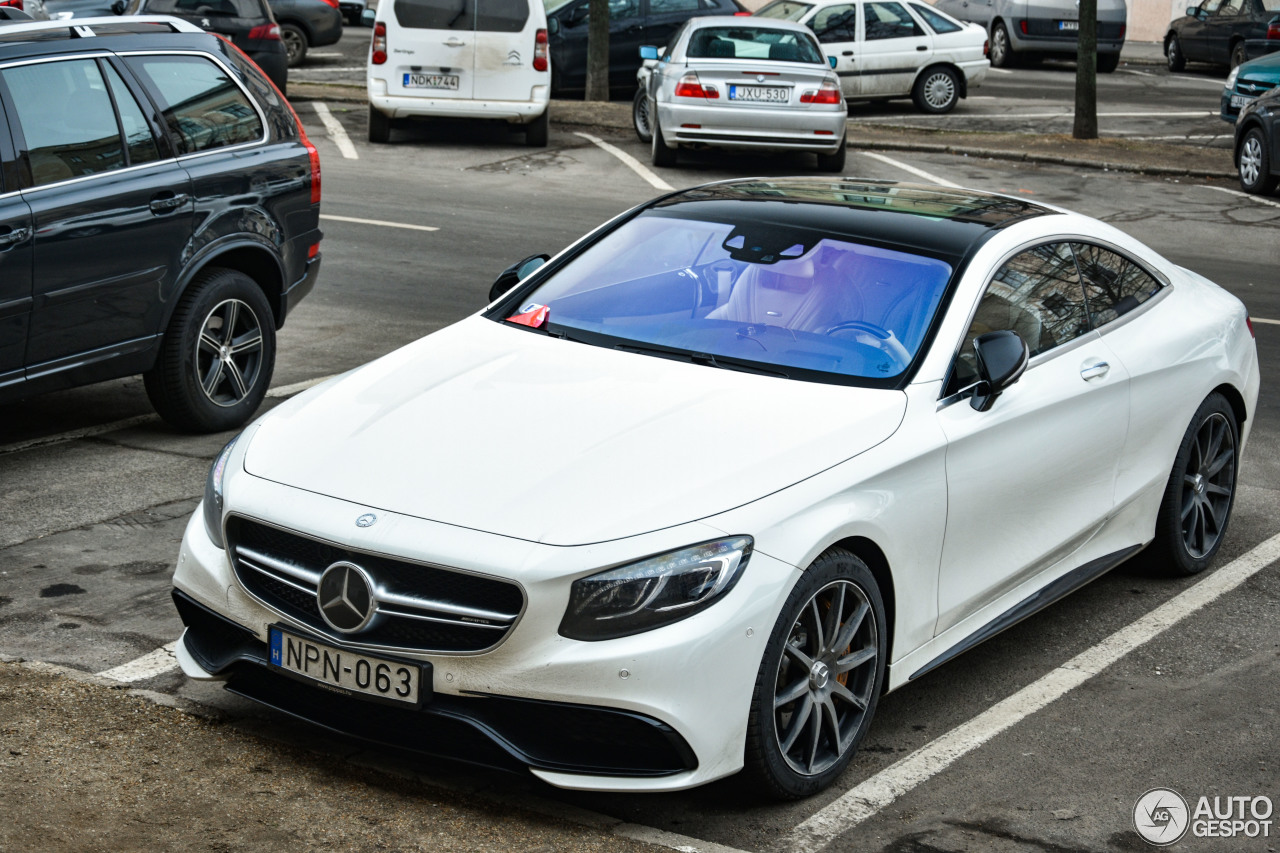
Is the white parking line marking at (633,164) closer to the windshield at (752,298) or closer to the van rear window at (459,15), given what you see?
the van rear window at (459,15)

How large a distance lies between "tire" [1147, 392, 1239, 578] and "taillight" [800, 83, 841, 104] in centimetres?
1059

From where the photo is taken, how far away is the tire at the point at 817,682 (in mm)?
4105

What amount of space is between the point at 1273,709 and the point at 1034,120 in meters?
18.6

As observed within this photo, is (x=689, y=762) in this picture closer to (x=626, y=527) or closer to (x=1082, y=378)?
Answer: (x=626, y=527)

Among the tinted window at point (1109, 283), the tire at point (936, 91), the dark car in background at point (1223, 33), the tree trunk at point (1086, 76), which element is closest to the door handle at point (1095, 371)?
the tinted window at point (1109, 283)

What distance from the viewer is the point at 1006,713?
5.00 meters

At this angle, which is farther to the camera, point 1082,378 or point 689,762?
point 1082,378

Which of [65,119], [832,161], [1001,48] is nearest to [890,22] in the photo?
[832,161]

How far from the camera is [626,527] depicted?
157 inches

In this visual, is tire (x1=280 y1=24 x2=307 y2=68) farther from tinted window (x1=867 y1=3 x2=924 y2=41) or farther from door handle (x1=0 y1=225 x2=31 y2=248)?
door handle (x1=0 y1=225 x2=31 y2=248)

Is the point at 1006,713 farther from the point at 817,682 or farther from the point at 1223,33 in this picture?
the point at 1223,33

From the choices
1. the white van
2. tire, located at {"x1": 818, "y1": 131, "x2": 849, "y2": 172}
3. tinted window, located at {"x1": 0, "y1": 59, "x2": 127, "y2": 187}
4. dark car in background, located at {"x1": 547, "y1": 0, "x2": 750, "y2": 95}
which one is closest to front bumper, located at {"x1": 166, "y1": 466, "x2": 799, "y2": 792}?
tinted window, located at {"x1": 0, "y1": 59, "x2": 127, "y2": 187}

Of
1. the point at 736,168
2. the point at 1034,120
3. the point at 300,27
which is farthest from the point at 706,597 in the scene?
the point at 300,27

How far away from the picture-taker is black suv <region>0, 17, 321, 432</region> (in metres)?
6.67
